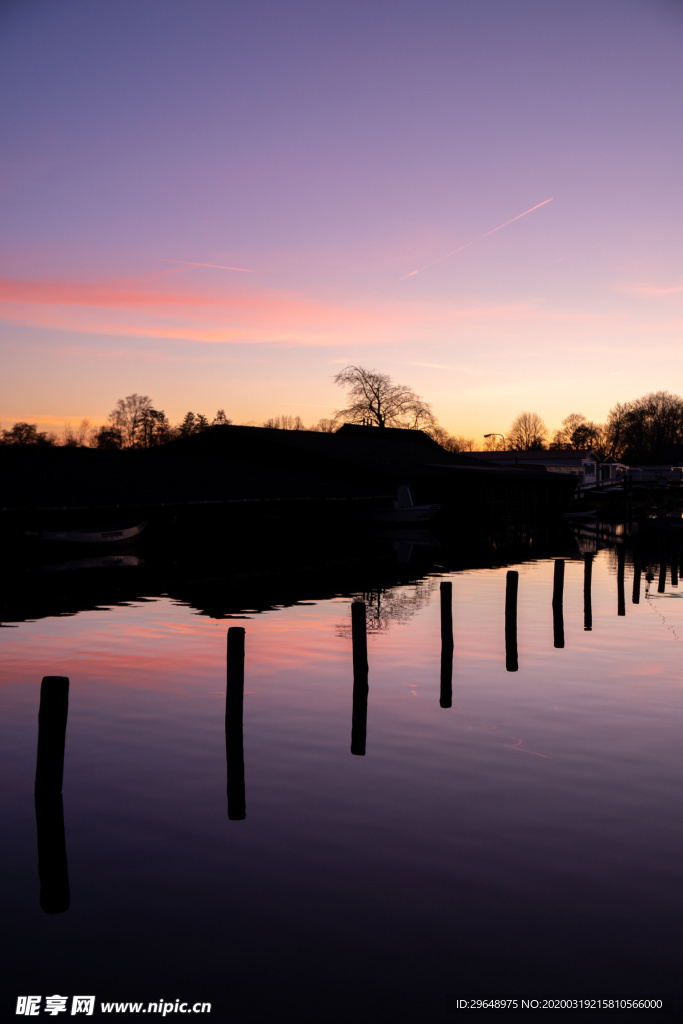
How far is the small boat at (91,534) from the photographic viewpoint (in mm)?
46938

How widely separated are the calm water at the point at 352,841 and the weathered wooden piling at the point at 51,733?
634mm

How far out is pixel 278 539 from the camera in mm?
64750

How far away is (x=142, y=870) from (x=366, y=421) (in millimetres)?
105502

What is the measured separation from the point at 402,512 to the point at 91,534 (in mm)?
24618

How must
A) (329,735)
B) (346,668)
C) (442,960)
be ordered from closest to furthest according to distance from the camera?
1. (442,960)
2. (329,735)
3. (346,668)

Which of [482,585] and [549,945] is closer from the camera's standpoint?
[549,945]

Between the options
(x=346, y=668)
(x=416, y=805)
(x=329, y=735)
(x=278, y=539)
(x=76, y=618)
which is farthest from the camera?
(x=278, y=539)

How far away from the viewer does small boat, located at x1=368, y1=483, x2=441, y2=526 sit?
2574 inches

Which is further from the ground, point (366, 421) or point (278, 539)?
point (366, 421)

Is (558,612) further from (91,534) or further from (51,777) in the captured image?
(91,534)

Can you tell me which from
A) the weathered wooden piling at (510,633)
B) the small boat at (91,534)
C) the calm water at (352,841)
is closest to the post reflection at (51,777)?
the calm water at (352,841)

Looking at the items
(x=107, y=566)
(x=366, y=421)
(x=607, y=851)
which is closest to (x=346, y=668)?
(x=607, y=851)

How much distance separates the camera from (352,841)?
942 centimetres

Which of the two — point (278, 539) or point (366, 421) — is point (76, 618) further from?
point (366, 421)
